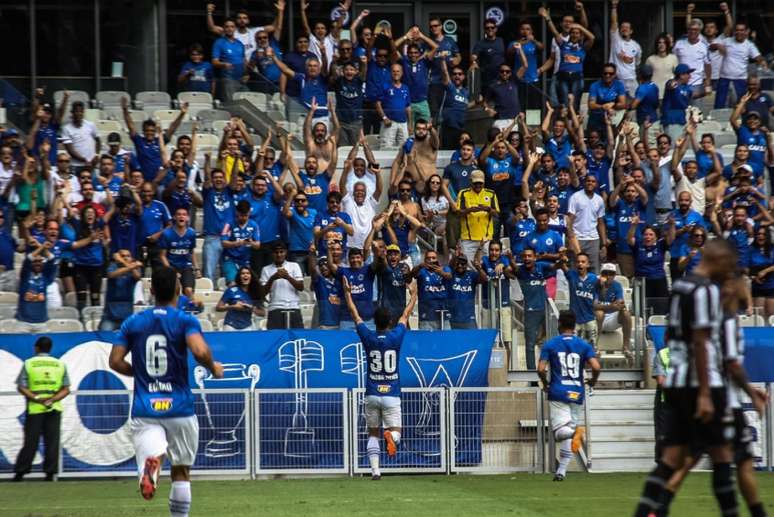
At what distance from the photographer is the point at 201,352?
1094 centimetres

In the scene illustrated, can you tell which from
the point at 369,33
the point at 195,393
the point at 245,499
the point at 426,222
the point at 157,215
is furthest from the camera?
the point at 369,33

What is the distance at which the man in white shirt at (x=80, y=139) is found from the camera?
24031mm

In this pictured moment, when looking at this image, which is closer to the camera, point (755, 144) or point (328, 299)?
point (328, 299)

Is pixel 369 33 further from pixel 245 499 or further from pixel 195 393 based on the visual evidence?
pixel 245 499

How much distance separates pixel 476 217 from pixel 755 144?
610 centimetres

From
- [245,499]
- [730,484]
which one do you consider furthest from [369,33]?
[730,484]

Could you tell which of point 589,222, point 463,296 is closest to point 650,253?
point 589,222

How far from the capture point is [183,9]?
3122 centimetres

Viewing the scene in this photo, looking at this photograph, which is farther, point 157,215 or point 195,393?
point 157,215

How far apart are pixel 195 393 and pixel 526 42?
11.9 meters

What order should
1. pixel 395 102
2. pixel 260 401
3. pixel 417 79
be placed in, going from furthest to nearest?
pixel 417 79
pixel 395 102
pixel 260 401

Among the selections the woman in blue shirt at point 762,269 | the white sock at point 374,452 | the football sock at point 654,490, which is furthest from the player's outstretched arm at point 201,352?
the woman in blue shirt at point 762,269

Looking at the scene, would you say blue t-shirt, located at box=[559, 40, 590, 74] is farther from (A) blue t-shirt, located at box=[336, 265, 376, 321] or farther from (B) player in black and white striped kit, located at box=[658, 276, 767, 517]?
(B) player in black and white striped kit, located at box=[658, 276, 767, 517]

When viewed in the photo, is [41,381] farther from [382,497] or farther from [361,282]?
[382,497]
